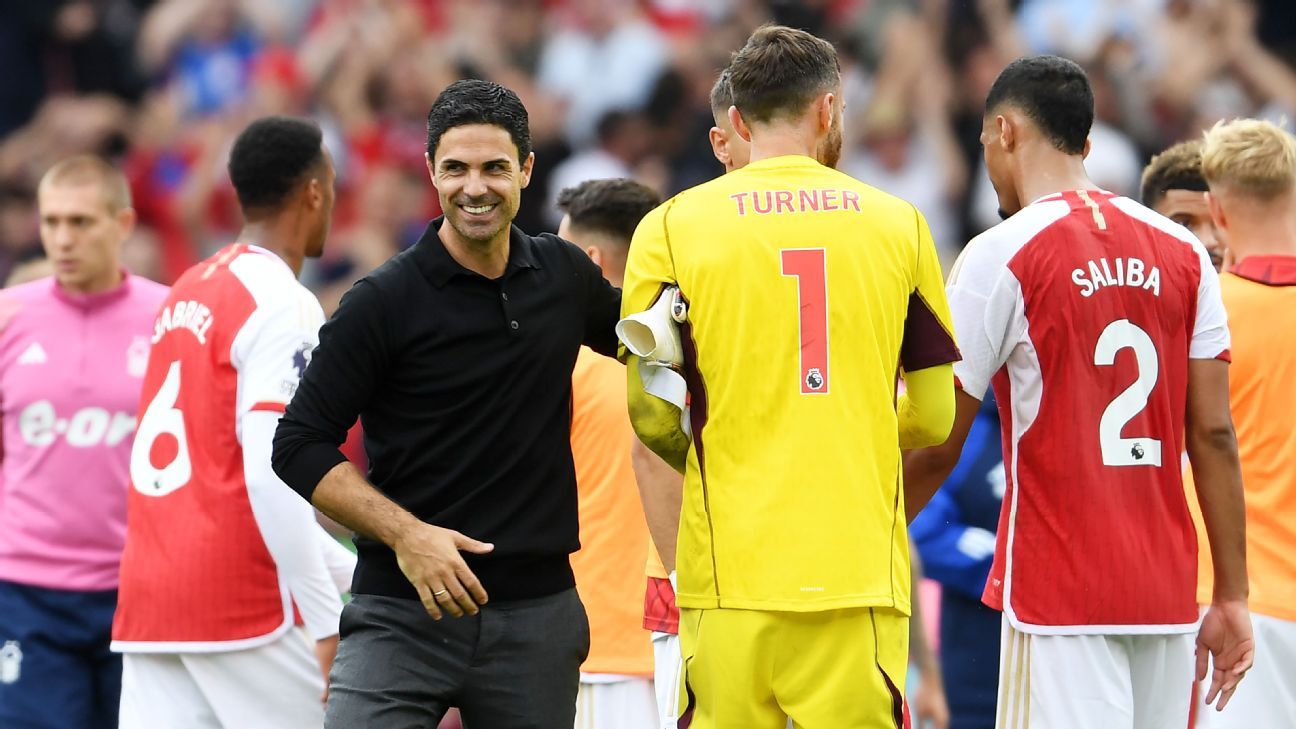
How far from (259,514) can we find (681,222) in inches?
77.4

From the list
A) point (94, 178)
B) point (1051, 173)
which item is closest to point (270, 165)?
point (94, 178)

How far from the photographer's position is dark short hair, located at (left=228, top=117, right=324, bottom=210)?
20.1 feet

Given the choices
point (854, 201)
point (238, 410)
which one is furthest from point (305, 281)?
point (854, 201)

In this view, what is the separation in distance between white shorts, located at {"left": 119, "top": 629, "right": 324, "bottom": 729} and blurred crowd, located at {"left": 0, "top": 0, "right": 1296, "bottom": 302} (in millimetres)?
7938

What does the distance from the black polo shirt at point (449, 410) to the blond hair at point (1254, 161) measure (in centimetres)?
267

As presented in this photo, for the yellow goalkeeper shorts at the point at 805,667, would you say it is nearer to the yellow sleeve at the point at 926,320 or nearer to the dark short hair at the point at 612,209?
the yellow sleeve at the point at 926,320

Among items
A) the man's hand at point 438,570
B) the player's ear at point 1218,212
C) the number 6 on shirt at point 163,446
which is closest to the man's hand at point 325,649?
the number 6 on shirt at point 163,446

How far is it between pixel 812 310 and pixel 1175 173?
3242mm

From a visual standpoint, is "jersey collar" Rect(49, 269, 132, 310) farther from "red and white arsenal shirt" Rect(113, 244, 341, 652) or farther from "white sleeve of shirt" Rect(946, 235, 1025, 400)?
"white sleeve of shirt" Rect(946, 235, 1025, 400)

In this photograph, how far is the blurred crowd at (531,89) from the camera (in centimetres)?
1357

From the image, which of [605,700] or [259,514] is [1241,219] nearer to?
[605,700]

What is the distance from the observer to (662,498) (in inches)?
205

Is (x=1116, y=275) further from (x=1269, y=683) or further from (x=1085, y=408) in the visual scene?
(x=1269, y=683)

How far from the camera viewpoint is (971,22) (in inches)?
539
